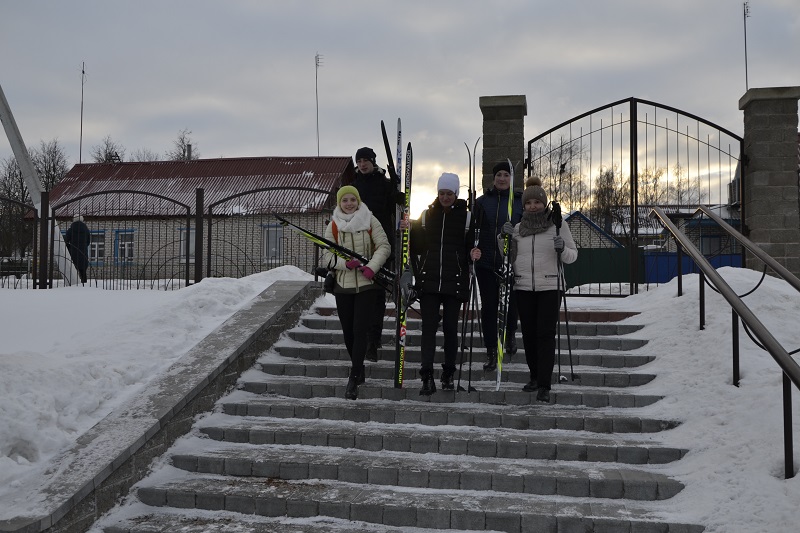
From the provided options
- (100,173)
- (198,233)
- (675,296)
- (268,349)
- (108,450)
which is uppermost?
(100,173)

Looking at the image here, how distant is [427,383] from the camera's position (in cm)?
535

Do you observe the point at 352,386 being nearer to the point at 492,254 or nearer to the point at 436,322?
the point at 436,322

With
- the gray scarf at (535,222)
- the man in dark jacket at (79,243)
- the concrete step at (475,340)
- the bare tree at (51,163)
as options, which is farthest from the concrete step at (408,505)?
the bare tree at (51,163)

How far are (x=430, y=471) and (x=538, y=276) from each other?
6.18 feet

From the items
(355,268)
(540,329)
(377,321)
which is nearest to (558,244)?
(540,329)

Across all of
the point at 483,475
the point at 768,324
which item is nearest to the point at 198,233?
the point at 483,475

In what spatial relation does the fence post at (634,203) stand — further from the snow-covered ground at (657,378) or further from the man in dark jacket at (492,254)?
the man in dark jacket at (492,254)

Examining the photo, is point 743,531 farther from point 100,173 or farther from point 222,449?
point 100,173

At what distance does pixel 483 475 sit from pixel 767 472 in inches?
64.2

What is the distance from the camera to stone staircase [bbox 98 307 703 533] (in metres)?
3.82

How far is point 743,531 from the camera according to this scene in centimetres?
334

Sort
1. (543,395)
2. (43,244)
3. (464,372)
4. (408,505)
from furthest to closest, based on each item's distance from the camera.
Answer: (43,244) → (464,372) → (543,395) → (408,505)

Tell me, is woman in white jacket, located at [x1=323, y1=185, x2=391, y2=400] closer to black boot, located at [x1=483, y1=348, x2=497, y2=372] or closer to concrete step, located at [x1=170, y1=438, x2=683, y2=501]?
concrete step, located at [x1=170, y1=438, x2=683, y2=501]

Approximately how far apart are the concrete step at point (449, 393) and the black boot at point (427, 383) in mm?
93
